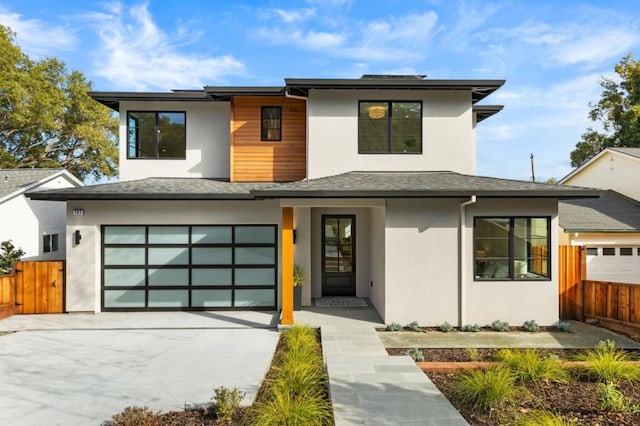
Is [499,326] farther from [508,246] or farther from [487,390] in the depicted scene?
[487,390]

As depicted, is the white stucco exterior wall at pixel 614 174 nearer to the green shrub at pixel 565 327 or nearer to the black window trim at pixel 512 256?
the black window trim at pixel 512 256

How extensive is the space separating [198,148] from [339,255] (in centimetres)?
522

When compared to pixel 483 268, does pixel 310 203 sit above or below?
above

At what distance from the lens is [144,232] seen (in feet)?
29.2

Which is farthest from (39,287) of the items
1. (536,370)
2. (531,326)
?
(531,326)

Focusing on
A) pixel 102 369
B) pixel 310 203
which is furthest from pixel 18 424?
pixel 310 203

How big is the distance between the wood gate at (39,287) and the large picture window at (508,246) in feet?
32.1

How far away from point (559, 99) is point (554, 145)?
7.84 metres

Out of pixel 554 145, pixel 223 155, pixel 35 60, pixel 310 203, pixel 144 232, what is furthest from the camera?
pixel 554 145

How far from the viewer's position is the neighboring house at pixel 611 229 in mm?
9703

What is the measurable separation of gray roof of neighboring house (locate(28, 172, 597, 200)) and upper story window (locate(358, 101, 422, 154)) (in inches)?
27.9

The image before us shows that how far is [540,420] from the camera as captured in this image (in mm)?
3361

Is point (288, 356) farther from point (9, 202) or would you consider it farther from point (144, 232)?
point (9, 202)

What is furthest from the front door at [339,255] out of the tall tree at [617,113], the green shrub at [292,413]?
the tall tree at [617,113]
